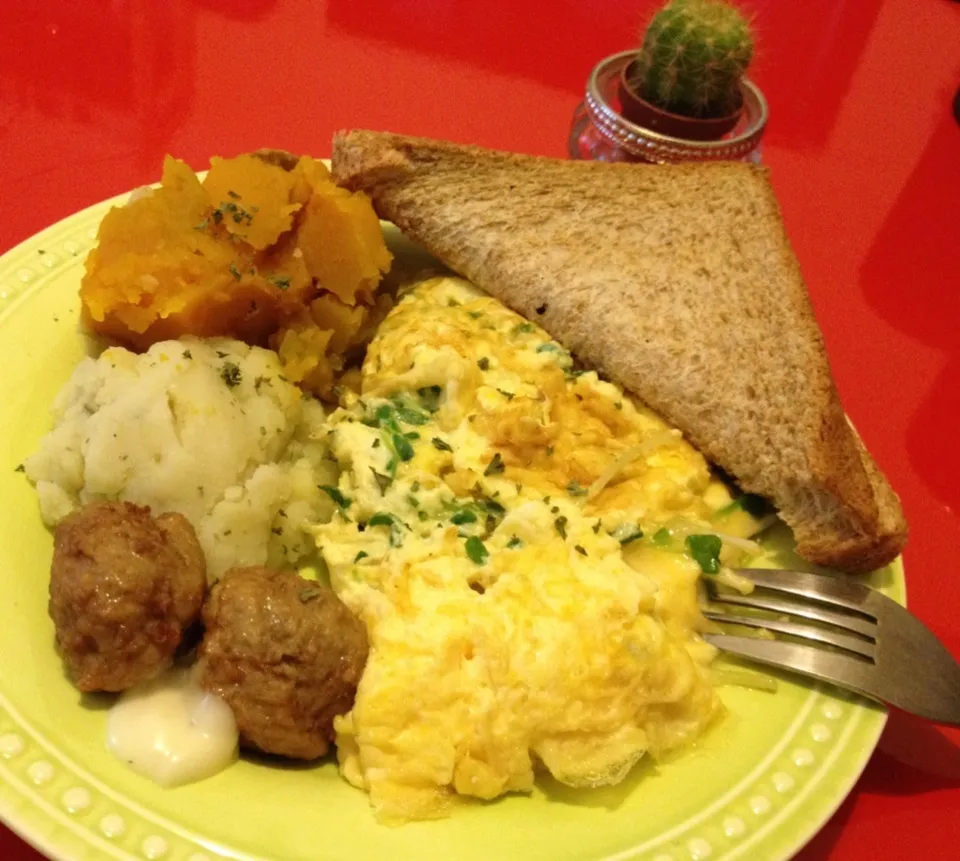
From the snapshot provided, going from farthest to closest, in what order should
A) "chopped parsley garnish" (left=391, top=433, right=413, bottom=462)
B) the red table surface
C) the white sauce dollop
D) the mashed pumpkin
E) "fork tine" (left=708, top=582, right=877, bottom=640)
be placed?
the red table surface < the mashed pumpkin < "chopped parsley garnish" (left=391, top=433, right=413, bottom=462) < "fork tine" (left=708, top=582, right=877, bottom=640) < the white sauce dollop

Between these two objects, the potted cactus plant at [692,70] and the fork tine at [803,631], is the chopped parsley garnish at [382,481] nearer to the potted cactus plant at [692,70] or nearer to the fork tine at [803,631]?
the fork tine at [803,631]

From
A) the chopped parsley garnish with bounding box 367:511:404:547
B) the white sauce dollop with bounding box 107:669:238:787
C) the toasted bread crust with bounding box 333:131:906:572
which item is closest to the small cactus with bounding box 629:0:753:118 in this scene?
the toasted bread crust with bounding box 333:131:906:572

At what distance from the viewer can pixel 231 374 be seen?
2.16 metres

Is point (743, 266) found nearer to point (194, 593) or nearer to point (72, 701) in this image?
point (194, 593)

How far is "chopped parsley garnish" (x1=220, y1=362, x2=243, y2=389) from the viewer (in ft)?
7.06

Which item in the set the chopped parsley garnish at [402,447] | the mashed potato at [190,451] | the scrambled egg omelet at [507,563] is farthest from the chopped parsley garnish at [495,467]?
the mashed potato at [190,451]

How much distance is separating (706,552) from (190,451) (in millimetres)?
1206

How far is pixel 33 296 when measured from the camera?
7.60 feet

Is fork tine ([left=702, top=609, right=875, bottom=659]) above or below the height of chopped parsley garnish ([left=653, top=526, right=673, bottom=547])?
below

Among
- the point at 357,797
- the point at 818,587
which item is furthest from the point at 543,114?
the point at 357,797

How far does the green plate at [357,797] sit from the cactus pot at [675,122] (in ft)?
7.22

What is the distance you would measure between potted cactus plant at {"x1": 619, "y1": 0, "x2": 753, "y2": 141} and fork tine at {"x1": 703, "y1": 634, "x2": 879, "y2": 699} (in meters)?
2.11

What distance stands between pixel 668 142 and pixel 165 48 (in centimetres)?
239

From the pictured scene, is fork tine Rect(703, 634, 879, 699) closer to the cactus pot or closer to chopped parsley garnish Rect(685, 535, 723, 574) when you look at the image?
chopped parsley garnish Rect(685, 535, 723, 574)
